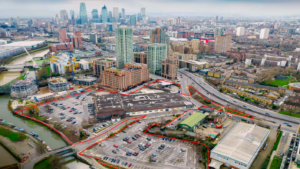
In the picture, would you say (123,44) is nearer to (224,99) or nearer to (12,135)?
(224,99)

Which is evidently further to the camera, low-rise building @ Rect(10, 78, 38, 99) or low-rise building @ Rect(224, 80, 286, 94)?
low-rise building @ Rect(224, 80, 286, 94)

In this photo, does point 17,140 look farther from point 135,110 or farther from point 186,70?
point 186,70

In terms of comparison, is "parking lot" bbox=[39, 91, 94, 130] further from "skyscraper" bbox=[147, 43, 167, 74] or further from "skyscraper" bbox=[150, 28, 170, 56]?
"skyscraper" bbox=[150, 28, 170, 56]

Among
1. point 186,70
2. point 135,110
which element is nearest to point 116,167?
point 135,110

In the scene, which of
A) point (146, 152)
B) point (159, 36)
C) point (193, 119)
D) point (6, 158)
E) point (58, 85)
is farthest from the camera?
point (159, 36)

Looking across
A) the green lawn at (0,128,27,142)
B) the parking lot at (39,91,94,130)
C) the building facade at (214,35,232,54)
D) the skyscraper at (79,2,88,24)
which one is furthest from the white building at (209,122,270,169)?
the skyscraper at (79,2,88,24)

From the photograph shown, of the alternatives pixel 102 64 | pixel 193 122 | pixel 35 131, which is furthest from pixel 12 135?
pixel 102 64
